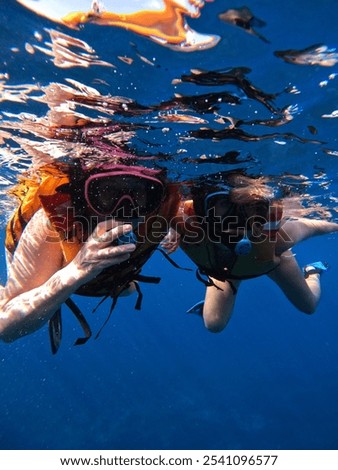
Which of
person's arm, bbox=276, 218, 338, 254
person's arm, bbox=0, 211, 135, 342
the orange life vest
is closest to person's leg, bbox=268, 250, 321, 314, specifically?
person's arm, bbox=276, 218, 338, 254

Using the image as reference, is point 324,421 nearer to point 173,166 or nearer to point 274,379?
point 274,379

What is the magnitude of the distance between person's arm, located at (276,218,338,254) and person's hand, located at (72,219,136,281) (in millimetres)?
4256

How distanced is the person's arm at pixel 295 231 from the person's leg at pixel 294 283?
0.51 metres

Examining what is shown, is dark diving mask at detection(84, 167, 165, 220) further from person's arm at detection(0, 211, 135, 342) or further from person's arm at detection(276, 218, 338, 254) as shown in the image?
person's arm at detection(276, 218, 338, 254)

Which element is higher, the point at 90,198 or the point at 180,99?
the point at 180,99

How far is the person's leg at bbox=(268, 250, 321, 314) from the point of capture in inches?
323

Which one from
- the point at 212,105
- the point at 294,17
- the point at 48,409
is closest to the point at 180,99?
the point at 212,105

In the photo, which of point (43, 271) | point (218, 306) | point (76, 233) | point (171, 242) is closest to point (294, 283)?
point (218, 306)

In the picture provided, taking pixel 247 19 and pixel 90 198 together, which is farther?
pixel 90 198

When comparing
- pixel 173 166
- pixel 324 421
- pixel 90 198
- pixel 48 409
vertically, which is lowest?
pixel 48 409

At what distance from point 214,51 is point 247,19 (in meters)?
0.58

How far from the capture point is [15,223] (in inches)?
231

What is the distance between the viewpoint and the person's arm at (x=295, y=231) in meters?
7.10

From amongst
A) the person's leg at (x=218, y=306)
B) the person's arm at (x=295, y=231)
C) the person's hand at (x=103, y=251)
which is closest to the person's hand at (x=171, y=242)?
the person's leg at (x=218, y=306)
